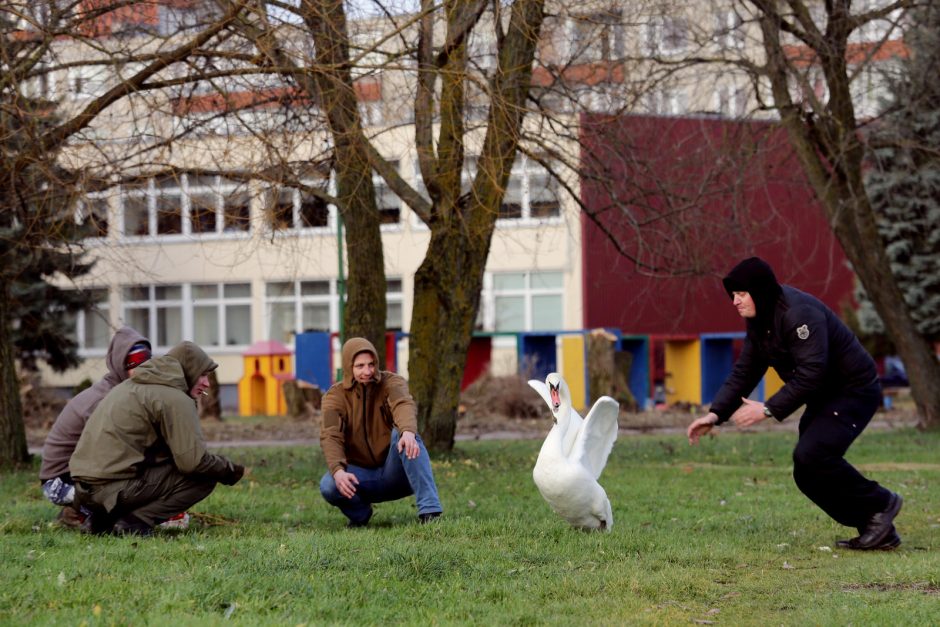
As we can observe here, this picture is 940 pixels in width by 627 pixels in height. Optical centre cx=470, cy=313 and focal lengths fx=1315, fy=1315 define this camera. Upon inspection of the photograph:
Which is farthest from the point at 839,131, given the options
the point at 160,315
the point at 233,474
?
the point at 160,315

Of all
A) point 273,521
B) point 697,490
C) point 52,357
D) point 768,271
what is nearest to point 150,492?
point 273,521

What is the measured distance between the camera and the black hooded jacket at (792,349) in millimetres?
8172

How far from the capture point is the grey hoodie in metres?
9.07

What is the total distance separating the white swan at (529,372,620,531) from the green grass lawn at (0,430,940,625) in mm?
196

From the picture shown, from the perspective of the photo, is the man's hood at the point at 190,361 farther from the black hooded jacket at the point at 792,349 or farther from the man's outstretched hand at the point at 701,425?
the black hooded jacket at the point at 792,349

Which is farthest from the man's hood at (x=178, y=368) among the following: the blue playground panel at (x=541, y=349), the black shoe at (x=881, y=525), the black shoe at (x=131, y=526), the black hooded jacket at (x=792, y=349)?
the blue playground panel at (x=541, y=349)

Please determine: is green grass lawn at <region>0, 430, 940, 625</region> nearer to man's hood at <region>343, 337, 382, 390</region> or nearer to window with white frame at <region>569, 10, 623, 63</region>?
man's hood at <region>343, 337, 382, 390</region>

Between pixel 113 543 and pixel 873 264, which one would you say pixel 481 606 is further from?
pixel 873 264

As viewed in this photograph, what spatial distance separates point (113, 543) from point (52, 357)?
20458mm

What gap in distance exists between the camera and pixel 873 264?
19.6 m

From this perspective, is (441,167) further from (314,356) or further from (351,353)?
(314,356)

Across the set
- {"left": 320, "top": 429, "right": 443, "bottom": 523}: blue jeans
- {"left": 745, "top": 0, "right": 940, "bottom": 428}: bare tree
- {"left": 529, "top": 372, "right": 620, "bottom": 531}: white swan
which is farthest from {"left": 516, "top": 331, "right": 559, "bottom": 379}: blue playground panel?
{"left": 529, "top": 372, "right": 620, "bottom": 531}: white swan

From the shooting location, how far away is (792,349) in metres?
8.30

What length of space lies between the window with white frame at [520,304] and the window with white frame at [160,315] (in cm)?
988
